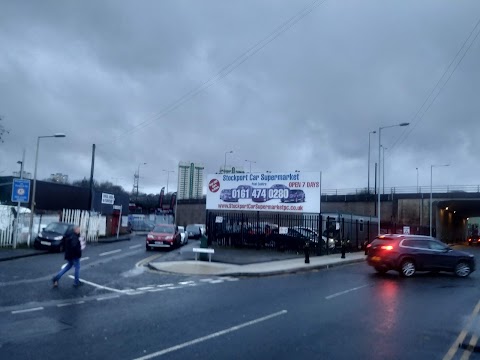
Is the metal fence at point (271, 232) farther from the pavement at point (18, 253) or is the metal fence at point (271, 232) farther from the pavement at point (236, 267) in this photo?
the pavement at point (18, 253)

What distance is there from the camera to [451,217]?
69.2 m

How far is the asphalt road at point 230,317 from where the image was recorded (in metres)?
6.88

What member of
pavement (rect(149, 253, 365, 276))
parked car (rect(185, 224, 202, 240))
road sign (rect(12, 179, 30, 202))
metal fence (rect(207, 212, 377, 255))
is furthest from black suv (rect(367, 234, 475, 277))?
parked car (rect(185, 224, 202, 240))

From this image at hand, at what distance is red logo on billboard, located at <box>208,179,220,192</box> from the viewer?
30.3m

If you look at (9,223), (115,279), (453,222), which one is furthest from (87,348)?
(453,222)

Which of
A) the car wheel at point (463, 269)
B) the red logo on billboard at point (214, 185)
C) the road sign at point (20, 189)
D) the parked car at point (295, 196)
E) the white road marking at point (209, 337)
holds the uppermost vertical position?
the red logo on billboard at point (214, 185)

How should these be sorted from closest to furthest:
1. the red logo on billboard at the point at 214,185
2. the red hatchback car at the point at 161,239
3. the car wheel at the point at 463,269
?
the car wheel at the point at 463,269 → the red hatchback car at the point at 161,239 → the red logo on billboard at the point at 214,185

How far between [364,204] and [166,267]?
1627 inches

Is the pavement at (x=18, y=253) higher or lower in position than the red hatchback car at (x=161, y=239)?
lower

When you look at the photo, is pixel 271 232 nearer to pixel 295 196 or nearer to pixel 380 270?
pixel 295 196

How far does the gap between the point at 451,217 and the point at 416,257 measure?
5754 cm

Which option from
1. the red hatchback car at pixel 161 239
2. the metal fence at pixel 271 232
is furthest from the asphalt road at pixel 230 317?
the metal fence at pixel 271 232

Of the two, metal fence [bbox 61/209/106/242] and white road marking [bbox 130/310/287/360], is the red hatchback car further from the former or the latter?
white road marking [bbox 130/310/287/360]

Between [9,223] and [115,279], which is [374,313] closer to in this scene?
[115,279]
